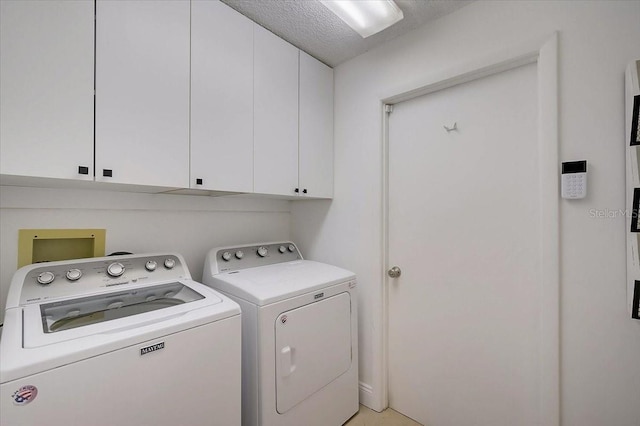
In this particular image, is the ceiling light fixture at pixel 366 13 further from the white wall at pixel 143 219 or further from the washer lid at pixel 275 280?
the washer lid at pixel 275 280

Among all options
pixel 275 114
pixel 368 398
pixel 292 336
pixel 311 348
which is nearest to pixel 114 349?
pixel 292 336

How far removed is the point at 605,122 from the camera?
1230 millimetres

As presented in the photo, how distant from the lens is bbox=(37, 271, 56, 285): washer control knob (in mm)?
1205

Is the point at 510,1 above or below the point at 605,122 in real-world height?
above

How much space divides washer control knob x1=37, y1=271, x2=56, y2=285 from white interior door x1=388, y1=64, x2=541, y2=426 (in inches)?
71.4

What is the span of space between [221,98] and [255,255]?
102cm

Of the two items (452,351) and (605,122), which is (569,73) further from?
(452,351)

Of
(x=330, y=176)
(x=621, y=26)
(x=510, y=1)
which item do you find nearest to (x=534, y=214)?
(x=621, y=26)

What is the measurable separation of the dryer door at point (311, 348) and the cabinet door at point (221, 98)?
788mm

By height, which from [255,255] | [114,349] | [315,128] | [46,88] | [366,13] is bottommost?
[114,349]

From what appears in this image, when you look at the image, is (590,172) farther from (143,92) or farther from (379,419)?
(143,92)

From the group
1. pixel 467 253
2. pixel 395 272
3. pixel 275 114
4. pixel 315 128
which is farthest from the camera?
pixel 315 128

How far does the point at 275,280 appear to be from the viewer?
1612 mm

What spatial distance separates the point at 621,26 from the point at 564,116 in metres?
0.38
